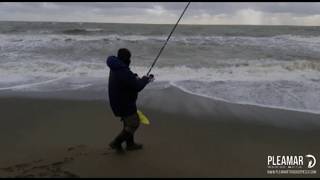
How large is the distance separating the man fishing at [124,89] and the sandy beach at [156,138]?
0.32 meters

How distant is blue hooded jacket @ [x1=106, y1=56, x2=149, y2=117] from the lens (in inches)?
219

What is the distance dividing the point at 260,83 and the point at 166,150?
17.4 feet

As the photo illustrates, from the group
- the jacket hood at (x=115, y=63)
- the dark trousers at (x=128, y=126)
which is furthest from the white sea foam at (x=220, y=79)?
the jacket hood at (x=115, y=63)

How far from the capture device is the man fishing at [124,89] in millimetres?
5559

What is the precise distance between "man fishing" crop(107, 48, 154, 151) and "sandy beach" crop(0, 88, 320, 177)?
0.32 m

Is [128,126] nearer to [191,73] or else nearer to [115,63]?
[115,63]

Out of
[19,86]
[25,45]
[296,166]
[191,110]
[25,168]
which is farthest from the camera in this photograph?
[25,45]

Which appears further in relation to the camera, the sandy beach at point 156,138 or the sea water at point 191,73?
the sea water at point 191,73

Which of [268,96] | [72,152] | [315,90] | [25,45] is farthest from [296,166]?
[25,45]

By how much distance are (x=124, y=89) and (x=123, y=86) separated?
0.16 ft

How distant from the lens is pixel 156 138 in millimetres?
6613

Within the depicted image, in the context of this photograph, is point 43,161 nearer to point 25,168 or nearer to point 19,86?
point 25,168

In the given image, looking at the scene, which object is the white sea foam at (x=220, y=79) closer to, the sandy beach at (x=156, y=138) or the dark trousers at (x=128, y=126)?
the sandy beach at (x=156, y=138)

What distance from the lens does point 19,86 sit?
1050cm
